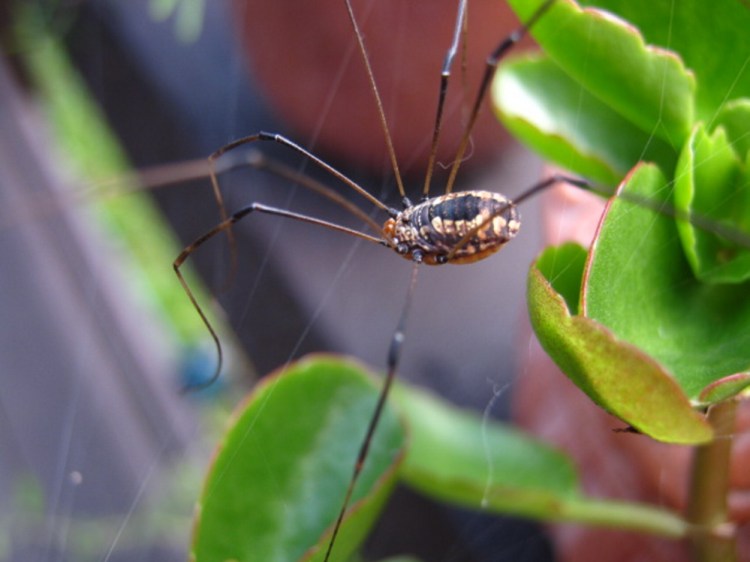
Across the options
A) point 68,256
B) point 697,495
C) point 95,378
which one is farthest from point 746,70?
point 68,256

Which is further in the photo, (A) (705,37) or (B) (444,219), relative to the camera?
(B) (444,219)

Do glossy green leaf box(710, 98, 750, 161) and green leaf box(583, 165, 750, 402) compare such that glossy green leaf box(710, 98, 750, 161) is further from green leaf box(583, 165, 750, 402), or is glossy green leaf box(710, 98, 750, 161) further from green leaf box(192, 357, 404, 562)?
green leaf box(192, 357, 404, 562)

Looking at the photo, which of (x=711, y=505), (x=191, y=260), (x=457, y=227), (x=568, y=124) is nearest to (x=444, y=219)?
(x=457, y=227)

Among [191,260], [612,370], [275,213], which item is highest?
[191,260]

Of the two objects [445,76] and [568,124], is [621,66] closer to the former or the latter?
[568,124]

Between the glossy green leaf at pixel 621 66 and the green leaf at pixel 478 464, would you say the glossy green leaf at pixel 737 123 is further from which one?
the green leaf at pixel 478 464

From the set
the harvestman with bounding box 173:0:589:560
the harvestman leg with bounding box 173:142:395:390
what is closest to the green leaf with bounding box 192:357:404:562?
the harvestman with bounding box 173:0:589:560
